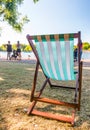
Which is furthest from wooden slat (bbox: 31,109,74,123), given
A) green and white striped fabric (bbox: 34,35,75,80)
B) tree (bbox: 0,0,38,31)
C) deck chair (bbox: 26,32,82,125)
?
tree (bbox: 0,0,38,31)

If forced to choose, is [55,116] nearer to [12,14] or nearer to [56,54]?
[56,54]

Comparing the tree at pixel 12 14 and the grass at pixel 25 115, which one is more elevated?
the tree at pixel 12 14

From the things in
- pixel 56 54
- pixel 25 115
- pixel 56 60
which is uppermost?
pixel 56 54

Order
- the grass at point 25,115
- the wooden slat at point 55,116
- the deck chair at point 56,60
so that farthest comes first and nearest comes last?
1. the deck chair at point 56,60
2. the wooden slat at point 55,116
3. the grass at point 25,115

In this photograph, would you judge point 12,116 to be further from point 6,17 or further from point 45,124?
point 6,17

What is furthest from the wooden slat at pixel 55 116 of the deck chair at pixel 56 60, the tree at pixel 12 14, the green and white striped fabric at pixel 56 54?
the tree at pixel 12 14

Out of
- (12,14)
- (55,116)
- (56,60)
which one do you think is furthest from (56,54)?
(12,14)

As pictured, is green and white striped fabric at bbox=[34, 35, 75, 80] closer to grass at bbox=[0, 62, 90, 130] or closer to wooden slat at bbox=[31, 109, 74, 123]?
grass at bbox=[0, 62, 90, 130]

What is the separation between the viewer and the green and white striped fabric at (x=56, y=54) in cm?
275

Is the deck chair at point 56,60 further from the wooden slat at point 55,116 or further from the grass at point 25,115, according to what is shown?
the grass at point 25,115

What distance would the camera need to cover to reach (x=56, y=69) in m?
3.13

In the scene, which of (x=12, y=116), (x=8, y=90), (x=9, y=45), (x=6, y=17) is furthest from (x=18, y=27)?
(x=12, y=116)

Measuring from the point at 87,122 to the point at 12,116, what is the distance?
1.14m

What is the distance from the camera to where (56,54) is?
2.95 metres
